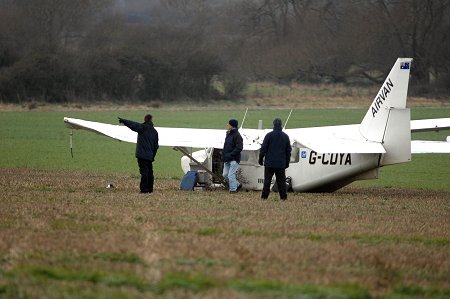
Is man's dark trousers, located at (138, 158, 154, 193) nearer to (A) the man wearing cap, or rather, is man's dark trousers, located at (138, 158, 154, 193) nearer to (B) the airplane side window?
(A) the man wearing cap

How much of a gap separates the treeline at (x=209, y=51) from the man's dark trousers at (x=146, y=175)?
39495 mm

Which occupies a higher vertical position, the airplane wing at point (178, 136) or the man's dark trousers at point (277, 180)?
the airplane wing at point (178, 136)

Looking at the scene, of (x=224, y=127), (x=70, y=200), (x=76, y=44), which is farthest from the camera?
(x=76, y=44)

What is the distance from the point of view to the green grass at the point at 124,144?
96.1 feet

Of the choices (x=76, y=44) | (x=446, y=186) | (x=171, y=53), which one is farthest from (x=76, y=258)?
(x=76, y=44)

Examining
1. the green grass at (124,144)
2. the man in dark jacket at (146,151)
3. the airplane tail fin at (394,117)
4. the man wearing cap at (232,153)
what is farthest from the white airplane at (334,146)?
the green grass at (124,144)

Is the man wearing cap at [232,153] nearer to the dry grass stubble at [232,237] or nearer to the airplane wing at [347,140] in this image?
the airplane wing at [347,140]

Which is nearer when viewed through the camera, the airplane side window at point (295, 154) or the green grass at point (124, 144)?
the airplane side window at point (295, 154)

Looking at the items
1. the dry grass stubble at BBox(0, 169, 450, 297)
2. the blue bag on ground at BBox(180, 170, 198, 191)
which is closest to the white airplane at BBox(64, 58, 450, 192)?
the blue bag on ground at BBox(180, 170, 198, 191)

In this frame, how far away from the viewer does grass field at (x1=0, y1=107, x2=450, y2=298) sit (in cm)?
893

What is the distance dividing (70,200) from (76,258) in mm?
6269

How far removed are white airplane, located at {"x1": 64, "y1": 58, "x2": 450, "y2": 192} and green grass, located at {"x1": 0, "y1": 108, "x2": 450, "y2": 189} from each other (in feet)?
17.6

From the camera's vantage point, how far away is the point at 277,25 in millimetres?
73625

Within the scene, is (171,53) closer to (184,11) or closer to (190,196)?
(184,11)
